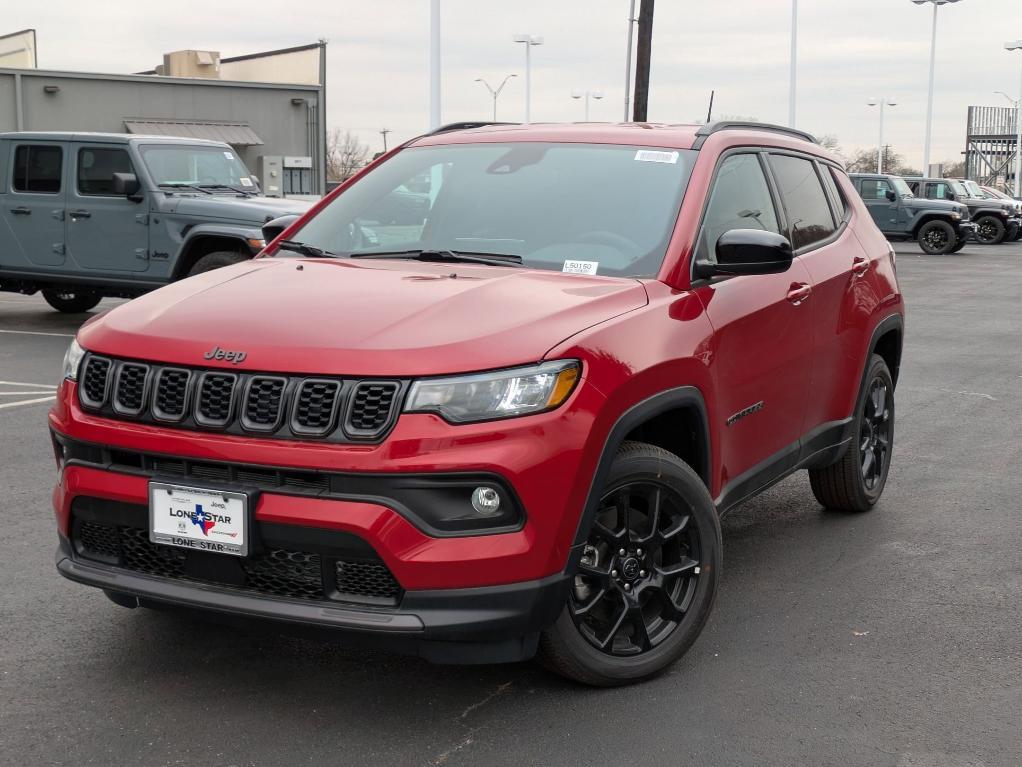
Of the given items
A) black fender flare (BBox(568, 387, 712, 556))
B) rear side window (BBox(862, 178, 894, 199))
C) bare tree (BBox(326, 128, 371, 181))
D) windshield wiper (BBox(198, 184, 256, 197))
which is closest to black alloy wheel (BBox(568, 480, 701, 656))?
black fender flare (BBox(568, 387, 712, 556))

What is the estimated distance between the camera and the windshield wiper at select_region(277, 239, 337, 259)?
191 inches

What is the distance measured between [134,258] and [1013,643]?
10351mm

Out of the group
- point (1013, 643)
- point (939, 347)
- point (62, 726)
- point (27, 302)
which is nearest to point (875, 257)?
point (1013, 643)

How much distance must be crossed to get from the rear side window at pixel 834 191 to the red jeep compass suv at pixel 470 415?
116 cm

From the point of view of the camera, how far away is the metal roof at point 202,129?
42156 millimetres

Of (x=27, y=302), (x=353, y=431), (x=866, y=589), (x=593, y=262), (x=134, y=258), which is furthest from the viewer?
(x=27, y=302)

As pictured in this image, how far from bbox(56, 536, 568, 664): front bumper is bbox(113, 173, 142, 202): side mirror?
9.85 metres

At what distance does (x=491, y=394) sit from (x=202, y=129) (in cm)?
4147

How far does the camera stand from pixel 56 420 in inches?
155

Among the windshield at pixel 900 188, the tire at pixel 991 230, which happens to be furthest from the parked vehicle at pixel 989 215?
the windshield at pixel 900 188

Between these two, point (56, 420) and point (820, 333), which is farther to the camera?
point (820, 333)

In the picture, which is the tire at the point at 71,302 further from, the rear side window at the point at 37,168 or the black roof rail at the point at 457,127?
the black roof rail at the point at 457,127

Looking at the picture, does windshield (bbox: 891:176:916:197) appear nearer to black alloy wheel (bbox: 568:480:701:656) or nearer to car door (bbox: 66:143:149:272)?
car door (bbox: 66:143:149:272)

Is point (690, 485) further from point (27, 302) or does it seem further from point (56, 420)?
point (27, 302)
